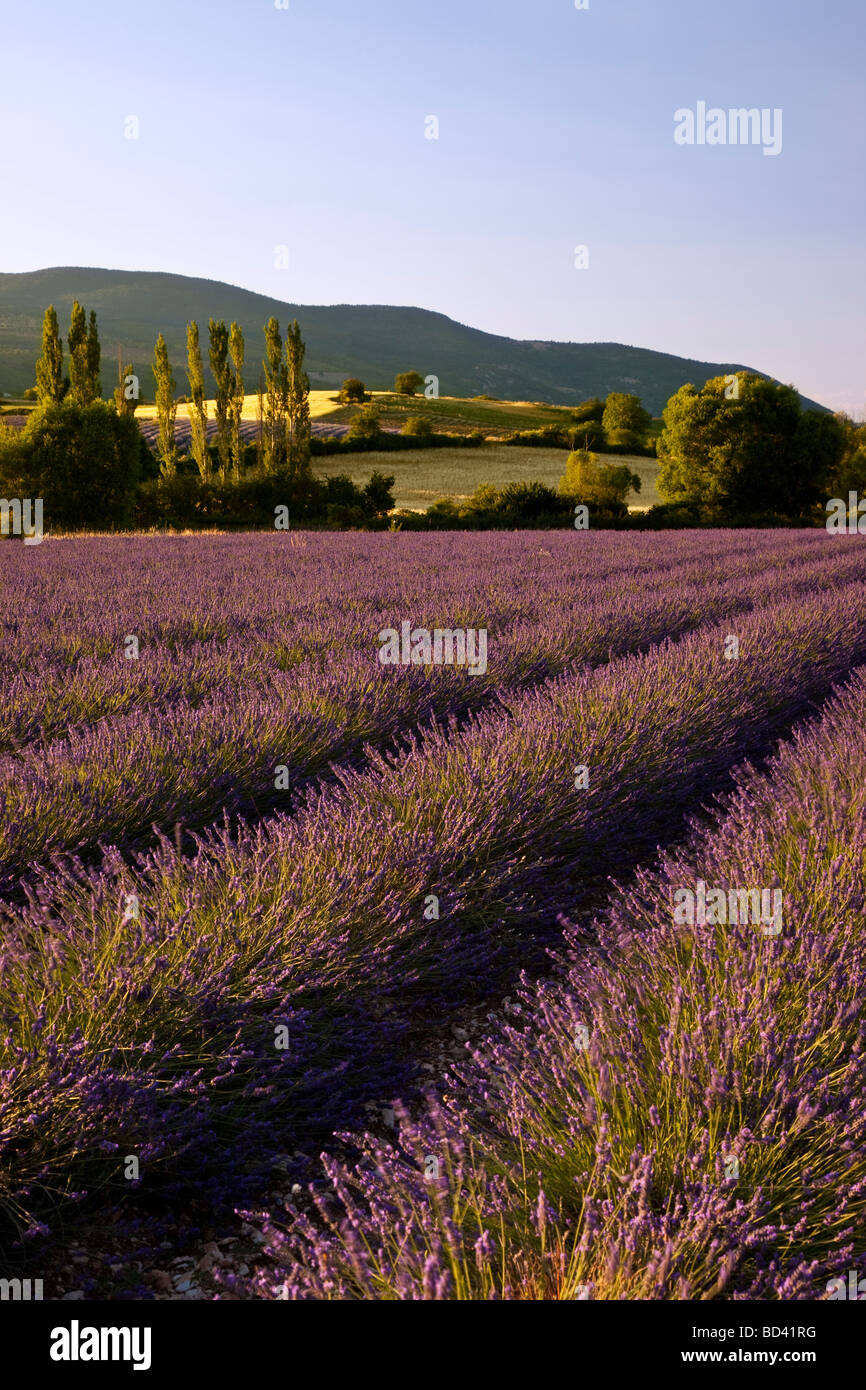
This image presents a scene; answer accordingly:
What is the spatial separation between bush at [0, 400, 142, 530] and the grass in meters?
12.5

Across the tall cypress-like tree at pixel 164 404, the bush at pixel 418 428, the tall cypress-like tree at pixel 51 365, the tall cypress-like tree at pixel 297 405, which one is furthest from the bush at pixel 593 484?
the bush at pixel 418 428

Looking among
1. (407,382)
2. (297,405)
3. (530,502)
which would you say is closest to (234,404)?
(297,405)

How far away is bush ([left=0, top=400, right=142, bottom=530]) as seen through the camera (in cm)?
2059

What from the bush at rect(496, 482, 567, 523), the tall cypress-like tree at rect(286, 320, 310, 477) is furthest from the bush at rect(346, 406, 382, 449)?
the bush at rect(496, 482, 567, 523)

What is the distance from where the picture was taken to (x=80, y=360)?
2442cm

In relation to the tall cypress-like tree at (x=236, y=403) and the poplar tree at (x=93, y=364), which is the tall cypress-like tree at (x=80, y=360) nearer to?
the poplar tree at (x=93, y=364)

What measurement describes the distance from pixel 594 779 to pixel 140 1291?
241cm

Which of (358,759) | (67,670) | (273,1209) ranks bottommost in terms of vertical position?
(273,1209)

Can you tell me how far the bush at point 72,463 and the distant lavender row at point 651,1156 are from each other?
20480mm

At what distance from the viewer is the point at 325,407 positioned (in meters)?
60.6

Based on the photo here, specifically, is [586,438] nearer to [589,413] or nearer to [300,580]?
[589,413]

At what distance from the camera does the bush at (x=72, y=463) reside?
67.6ft
